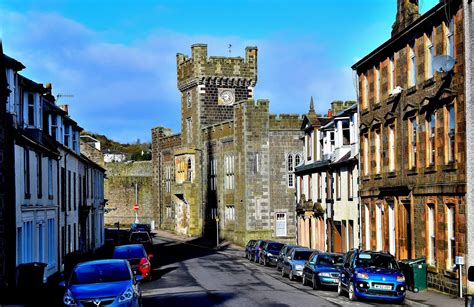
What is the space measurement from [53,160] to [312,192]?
1916 cm

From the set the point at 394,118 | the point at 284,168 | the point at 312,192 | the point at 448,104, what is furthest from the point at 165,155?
the point at 448,104

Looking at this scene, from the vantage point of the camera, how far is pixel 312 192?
5212 centimetres

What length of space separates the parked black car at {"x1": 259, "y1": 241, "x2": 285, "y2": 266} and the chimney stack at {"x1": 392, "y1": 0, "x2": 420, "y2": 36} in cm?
1607

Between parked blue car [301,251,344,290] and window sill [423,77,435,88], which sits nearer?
window sill [423,77,435,88]

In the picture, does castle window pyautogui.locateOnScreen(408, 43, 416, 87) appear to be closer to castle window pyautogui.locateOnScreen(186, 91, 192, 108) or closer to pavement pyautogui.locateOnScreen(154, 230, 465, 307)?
pavement pyautogui.locateOnScreen(154, 230, 465, 307)

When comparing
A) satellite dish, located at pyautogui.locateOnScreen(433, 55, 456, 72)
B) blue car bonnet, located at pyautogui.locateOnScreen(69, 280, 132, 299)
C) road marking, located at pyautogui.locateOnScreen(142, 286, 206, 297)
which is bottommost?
road marking, located at pyautogui.locateOnScreen(142, 286, 206, 297)

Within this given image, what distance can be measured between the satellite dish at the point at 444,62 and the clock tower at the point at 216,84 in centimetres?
5376

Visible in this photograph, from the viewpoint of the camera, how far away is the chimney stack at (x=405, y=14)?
34156 mm

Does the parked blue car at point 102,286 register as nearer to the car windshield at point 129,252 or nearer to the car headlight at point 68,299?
the car headlight at point 68,299

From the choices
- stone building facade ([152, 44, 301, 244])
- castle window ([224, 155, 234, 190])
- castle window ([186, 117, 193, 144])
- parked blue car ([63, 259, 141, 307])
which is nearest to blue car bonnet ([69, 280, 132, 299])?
parked blue car ([63, 259, 141, 307])

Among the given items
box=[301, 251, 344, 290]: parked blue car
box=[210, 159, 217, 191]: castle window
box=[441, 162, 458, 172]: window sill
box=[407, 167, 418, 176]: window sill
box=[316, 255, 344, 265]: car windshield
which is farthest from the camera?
box=[210, 159, 217, 191]: castle window

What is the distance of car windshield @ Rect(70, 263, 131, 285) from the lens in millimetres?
20547

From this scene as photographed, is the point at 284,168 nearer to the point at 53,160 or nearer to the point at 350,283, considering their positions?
the point at 53,160

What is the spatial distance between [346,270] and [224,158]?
48.3 meters
